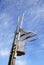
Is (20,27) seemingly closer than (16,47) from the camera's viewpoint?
No

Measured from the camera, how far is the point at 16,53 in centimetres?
1003

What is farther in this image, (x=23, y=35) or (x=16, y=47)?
(x=23, y=35)

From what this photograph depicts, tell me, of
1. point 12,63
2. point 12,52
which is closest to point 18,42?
point 12,52

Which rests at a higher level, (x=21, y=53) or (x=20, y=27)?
(x=20, y=27)

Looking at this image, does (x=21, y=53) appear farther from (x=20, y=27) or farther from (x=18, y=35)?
(x=20, y=27)

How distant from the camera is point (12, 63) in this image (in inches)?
368

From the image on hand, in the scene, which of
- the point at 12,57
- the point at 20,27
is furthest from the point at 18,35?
the point at 12,57

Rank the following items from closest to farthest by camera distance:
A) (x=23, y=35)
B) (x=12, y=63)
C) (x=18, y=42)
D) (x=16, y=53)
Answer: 1. (x=12, y=63)
2. (x=16, y=53)
3. (x=18, y=42)
4. (x=23, y=35)

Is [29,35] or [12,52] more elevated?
[29,35]

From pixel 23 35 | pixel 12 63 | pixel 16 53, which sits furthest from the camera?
pixel 23 35

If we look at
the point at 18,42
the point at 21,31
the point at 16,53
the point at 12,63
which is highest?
the point at 21,31

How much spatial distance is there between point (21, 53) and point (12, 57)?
103cm

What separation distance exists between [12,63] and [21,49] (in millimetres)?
1576

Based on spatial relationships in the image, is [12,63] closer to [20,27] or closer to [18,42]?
[18,42]
